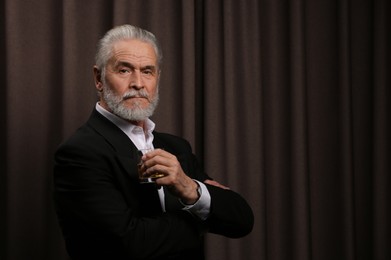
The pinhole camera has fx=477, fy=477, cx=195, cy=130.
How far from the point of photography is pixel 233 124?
249cm

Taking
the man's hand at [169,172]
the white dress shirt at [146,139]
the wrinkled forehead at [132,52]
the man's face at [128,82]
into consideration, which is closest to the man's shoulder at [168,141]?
the white dress shirt at [146,139]

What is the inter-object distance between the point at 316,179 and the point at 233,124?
2.12 ft

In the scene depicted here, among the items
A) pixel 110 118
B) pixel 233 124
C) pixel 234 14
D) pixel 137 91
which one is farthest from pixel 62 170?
pixel 234 14

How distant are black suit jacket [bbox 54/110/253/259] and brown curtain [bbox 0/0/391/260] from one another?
571 mm

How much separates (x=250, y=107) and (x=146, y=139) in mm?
850

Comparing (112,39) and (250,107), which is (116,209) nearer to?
(112,39)

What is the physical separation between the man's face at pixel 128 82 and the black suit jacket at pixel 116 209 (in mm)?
80

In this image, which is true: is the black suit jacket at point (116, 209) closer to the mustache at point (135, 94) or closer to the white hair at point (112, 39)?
the mustache at point (135, 94)

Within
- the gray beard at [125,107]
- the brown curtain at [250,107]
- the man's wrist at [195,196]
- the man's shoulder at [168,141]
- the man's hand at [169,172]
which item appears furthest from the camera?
the brown curtain at [250,107]

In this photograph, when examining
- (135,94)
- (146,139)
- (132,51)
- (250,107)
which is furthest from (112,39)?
Answer: (250,107)

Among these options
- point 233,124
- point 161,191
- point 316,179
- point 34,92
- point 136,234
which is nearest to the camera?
point 136,234

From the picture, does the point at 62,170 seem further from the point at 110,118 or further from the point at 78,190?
the point at 110,118

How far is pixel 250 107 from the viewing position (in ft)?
8.34

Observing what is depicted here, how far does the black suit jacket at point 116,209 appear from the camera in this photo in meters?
1.44
